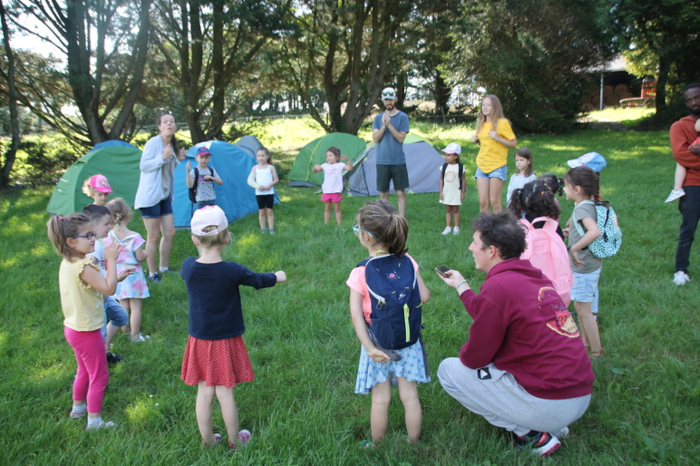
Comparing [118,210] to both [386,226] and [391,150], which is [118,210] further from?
[391,150]

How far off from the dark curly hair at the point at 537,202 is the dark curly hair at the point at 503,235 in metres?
0.79

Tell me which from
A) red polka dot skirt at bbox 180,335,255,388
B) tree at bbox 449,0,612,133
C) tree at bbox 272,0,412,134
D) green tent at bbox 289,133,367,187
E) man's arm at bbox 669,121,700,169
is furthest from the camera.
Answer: tree at bbox 449,0,612,133

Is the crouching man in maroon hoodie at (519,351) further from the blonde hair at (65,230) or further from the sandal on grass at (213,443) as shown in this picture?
the blonde hair at (65,230)

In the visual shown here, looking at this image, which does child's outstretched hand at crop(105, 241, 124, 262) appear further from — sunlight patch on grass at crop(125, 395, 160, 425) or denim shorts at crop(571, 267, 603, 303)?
denim shorts at crop(571, 267, 603, 303)

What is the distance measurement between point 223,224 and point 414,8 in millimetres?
14268

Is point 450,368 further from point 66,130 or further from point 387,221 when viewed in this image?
point 66,130

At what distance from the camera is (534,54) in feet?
53.0

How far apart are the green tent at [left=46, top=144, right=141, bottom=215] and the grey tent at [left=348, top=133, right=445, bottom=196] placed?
163 inches

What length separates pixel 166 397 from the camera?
3.07 meters

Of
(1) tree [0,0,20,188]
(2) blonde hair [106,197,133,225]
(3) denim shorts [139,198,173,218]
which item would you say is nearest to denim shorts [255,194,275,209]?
(3) denim shorts [139,198,173,218]

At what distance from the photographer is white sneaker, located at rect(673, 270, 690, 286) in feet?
14.6

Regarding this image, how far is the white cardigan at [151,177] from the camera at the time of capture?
198 inches

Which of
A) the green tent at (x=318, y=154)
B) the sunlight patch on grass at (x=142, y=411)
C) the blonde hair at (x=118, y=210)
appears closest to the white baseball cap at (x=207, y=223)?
the sunlight patch on grass at (x=142, y=411)

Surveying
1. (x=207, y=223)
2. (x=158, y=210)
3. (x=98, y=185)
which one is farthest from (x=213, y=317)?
(x=158, y=210)
